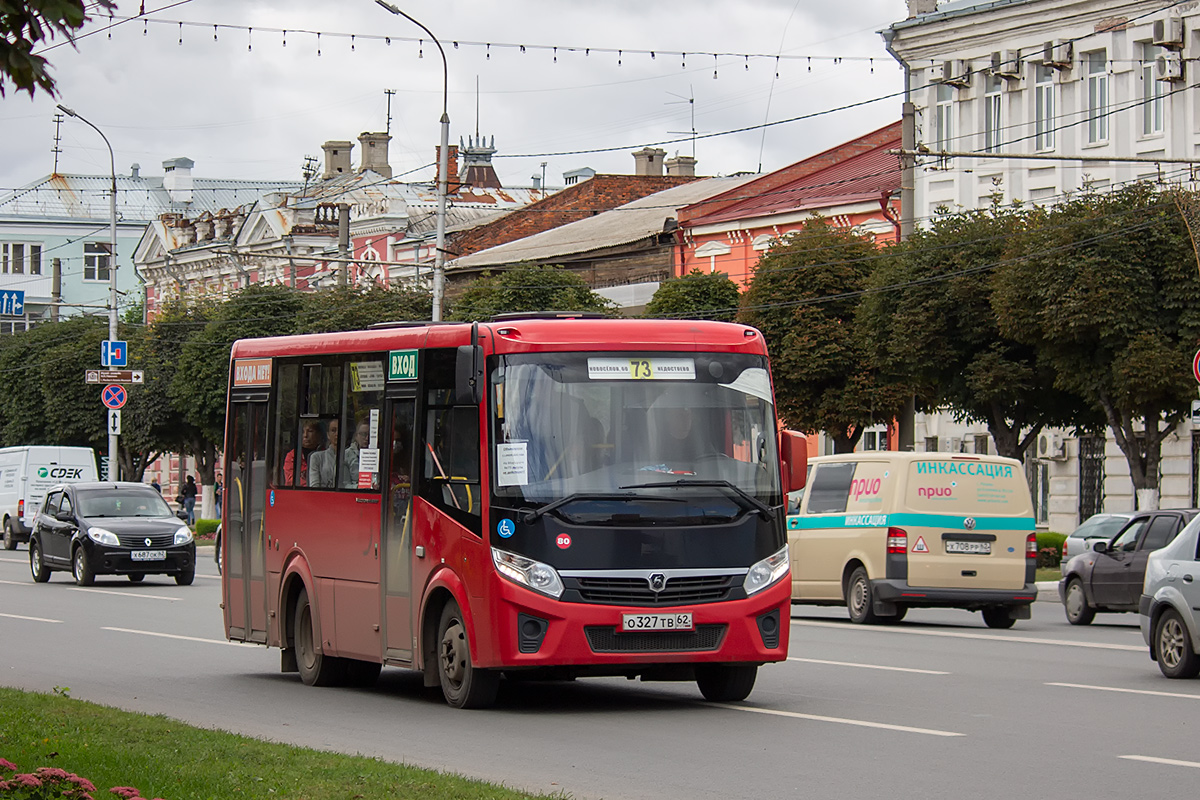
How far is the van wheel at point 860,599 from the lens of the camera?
2300 centimetres

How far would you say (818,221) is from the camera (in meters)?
45.8

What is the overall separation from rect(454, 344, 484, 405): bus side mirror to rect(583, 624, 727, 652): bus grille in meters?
1.79

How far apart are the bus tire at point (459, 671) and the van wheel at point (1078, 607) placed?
12.9 metres

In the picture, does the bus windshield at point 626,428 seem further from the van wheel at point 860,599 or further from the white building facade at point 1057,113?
the white building facade at point 1057,113

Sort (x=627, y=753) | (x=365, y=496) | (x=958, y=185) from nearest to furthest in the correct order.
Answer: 1. (x=627, y=753)
2. (x=365, y=496)
3. (x=958, y=185)

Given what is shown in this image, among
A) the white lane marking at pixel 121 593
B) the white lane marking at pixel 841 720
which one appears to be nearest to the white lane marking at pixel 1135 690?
the white lane marking at pixel 841 720

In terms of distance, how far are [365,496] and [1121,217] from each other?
77.1 feet

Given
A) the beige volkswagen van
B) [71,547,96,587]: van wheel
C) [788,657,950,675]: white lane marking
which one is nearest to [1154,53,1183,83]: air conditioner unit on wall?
the beige volkswagen van

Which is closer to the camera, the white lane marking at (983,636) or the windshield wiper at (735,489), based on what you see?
the windshield wiper at (735,489)

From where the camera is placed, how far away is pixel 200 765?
32.5 feet

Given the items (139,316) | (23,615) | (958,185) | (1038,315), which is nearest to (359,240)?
(139,316)

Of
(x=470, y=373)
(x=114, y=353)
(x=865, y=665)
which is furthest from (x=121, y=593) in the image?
(x=114, y=353)

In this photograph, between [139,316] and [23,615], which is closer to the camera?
[23,615]

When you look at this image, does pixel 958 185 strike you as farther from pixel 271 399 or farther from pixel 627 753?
pixel 627 753
